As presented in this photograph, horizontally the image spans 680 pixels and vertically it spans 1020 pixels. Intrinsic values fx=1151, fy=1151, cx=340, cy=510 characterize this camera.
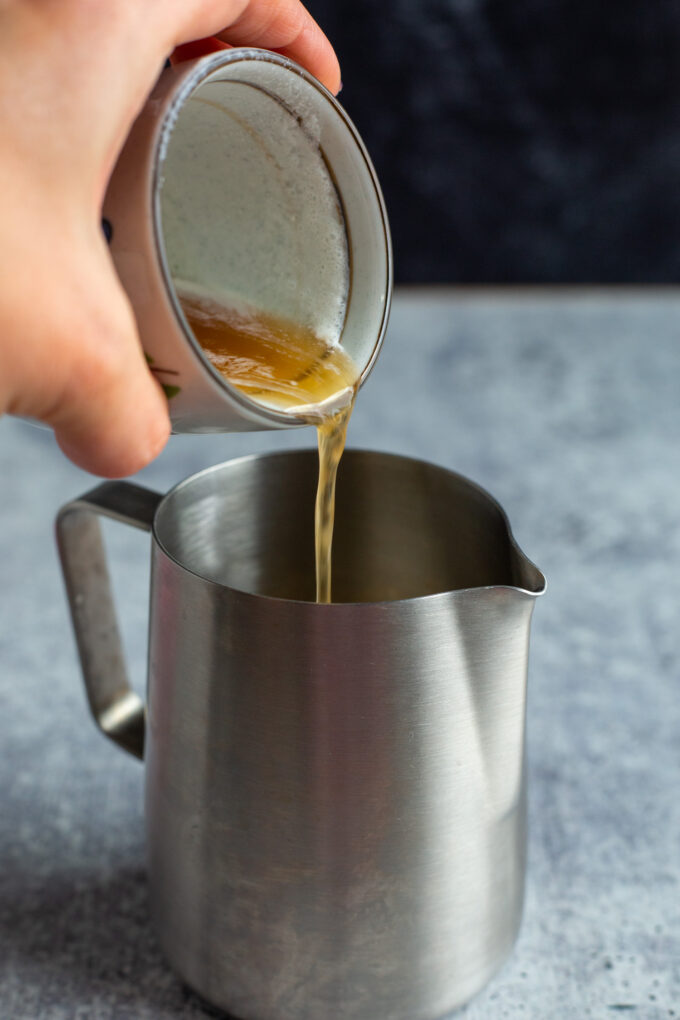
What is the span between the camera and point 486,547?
591 millimetres

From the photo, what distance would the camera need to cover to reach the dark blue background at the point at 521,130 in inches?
64.8

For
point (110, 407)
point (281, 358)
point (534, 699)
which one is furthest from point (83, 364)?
point (534, 699)

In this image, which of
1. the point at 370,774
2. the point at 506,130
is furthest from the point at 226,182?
the point at 506,130

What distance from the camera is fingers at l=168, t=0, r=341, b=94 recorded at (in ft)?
1.43

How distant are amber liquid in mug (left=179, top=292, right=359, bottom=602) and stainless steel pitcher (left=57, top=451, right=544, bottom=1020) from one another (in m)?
0.06

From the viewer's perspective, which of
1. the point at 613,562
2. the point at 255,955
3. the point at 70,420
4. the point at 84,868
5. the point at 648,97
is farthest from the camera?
the point at 648,97

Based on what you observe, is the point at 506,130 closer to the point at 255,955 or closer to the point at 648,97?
the point at 648,97

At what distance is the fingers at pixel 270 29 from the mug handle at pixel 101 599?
217mm

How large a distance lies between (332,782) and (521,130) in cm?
142

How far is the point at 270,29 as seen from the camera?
1.64 feet

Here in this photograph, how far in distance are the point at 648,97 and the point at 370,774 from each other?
4.84 feet

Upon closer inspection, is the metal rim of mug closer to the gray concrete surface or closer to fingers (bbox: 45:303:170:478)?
fingers (bbox: 45:303:170:478)

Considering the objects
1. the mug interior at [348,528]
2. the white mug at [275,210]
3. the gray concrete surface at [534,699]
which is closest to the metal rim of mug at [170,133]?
the white mug at [275,210]

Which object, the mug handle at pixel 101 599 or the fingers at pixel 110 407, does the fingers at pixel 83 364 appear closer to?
the fingers at pixel 110 407
